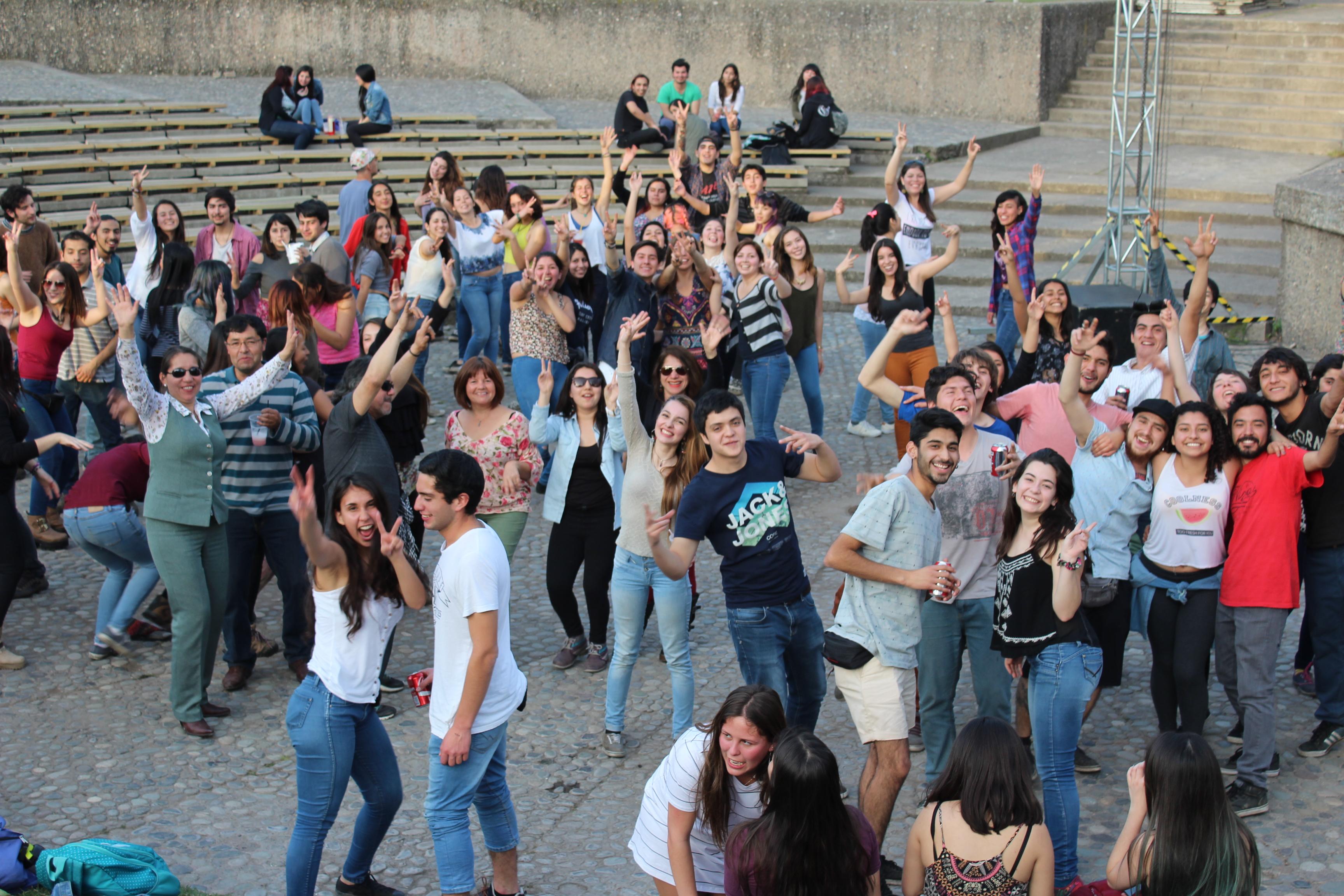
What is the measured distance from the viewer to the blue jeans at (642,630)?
5.70 meters

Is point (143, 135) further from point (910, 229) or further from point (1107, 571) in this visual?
point (1107, 571)

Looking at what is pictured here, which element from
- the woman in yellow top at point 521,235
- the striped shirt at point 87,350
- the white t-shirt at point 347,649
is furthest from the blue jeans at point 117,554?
the woman in yellow top at point 521,235

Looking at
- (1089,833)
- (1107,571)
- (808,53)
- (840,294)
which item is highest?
(808,53)

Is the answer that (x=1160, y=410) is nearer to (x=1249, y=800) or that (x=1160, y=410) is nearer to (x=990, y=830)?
(x=1249, y=800)

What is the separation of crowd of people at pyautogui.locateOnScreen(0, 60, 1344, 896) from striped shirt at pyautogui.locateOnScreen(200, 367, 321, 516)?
0.06 feet

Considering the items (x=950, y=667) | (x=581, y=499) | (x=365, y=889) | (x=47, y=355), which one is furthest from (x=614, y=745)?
(x=47, y=355)

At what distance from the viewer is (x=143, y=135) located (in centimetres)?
1627

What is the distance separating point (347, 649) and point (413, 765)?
55.6 inches

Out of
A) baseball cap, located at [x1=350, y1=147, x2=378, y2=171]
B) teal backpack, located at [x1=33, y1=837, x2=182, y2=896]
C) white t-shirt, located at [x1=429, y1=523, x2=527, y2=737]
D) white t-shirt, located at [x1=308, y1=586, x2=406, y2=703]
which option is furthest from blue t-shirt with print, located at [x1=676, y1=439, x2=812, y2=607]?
baseball cap, located at [x1=350, y1=147, x2=378, y2=171]

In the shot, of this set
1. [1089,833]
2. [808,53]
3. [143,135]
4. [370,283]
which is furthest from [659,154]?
[1089,833]

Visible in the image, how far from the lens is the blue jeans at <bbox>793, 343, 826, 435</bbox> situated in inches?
369

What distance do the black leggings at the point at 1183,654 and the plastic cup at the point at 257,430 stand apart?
4139 mm

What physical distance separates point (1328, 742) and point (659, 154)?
12765 millimetres

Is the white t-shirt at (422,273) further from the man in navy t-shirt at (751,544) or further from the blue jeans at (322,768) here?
the blue jeans at (322,768)
